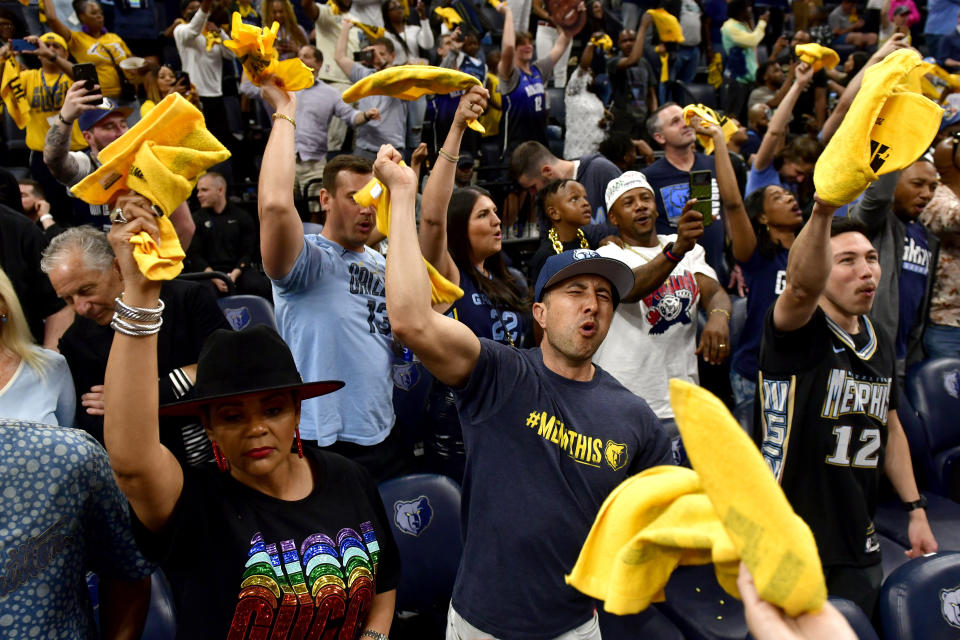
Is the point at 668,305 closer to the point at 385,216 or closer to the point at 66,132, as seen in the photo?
the point at 385,216

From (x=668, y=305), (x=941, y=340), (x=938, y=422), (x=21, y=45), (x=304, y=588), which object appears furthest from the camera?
(x=21, y=45)

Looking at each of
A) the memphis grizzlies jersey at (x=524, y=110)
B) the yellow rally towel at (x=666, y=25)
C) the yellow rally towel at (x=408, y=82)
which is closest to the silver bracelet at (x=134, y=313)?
the yellow rally towel at (x=408, y=82)

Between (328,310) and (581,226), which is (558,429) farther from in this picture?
(581,226)

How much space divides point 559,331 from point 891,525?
6.68ft

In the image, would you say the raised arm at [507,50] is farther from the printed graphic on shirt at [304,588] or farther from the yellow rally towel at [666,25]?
the printed graphic on shirt at [304,588]

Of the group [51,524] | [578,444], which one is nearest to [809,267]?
[578,444]

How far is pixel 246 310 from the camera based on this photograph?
3840mm

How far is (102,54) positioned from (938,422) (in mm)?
6670

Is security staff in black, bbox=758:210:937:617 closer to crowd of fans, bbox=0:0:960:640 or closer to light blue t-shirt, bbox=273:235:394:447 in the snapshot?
crowd of fans, bbox=0:0:960:640

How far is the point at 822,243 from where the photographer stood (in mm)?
2053

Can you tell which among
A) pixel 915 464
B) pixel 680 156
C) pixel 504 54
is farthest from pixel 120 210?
pixel 504 54

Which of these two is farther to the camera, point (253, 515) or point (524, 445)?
point (524, 445)

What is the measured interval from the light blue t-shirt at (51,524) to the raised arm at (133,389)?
2.9 inches

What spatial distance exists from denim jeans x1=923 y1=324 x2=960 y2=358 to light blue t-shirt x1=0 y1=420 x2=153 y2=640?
3.86 m
